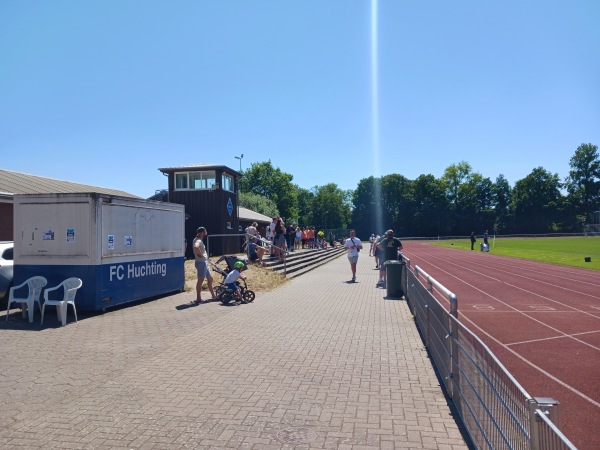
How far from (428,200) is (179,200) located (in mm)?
88391

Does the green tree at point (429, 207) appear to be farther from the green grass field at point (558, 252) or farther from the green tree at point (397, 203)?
the green grass field at point (558, 252)

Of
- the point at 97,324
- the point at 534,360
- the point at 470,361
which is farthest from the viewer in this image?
the point at 97,324

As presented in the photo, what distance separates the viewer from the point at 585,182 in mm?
101438

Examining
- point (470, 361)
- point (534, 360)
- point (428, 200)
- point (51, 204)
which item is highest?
point (428, 200)

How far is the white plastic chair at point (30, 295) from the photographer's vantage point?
30.6ft

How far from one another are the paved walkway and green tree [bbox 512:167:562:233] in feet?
335

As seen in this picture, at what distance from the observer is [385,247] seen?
15.4 metres

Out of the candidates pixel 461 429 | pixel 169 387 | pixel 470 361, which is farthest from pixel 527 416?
pixel 169 387

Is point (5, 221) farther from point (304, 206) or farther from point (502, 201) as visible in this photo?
point (304, 206)

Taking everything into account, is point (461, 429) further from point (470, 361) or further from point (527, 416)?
point (527, 416)

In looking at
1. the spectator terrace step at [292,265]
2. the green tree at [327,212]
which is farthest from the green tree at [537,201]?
the spectator terrace step at [292,265]

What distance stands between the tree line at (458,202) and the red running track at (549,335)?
7594 cm

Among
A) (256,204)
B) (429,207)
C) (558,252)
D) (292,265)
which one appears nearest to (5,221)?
(292,265)

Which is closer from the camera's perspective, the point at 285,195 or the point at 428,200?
the point at 285,195
